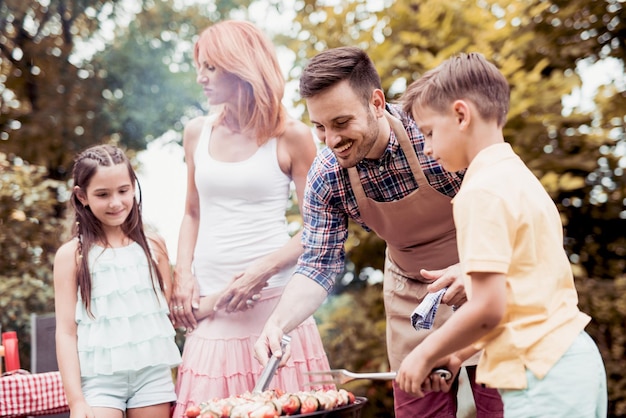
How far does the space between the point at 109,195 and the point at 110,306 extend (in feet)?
1.18

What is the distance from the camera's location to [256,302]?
2699mm

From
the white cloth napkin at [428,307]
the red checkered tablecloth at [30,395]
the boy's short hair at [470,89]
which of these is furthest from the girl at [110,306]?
the boy's short hair at [470,89]

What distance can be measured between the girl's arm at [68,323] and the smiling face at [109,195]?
136 millimetres

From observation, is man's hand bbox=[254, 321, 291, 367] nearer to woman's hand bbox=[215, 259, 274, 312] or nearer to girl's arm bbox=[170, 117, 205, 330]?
woman's hand bbox=[215, 259, 274, 312]

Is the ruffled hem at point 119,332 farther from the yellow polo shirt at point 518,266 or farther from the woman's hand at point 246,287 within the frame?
the yellow polo shirt at point 518,266

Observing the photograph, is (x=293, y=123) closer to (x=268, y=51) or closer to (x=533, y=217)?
(x=268, y=51)

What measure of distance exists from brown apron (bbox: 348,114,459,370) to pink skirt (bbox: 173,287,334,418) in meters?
0.30

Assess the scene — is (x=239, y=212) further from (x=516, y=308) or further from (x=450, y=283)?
(x=516, y=308)

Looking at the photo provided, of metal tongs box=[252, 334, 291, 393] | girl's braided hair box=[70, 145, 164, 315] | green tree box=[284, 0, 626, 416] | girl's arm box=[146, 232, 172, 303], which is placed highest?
green tree box=[284, 0, 626, 416]

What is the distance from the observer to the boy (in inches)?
61.6

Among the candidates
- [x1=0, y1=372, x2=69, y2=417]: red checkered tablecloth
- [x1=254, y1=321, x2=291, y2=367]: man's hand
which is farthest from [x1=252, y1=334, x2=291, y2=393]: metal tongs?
[x1=0, y1=372, x2=69, y2=417]: red checkered tablecloth

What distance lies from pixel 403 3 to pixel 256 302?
394 cm

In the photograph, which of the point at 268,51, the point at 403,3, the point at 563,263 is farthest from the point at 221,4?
the point at 563,263

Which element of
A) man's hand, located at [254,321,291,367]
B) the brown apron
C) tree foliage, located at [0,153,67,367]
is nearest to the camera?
man's hand, located at [254,321,291,367]
